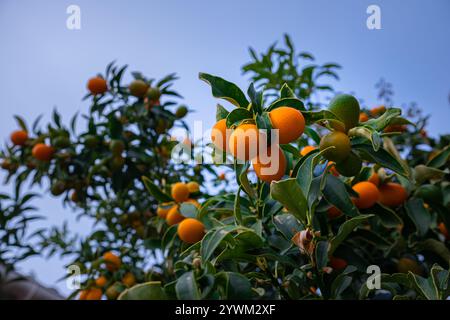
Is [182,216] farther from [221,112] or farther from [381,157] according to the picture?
[381,157]

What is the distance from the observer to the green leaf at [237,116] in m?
0.60

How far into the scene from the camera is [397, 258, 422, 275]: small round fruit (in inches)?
37.4

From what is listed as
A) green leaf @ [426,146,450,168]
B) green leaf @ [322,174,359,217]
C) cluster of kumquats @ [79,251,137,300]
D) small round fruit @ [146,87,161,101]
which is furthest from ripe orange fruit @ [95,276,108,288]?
green leaf @ [426,146,450,168]

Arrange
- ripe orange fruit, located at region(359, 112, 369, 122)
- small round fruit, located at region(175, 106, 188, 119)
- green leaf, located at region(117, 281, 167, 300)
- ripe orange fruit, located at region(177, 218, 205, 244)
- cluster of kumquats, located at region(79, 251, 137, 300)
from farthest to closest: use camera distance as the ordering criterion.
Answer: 1. small round fruit, located at region(175, 106, 188, 119)
2. cluster of kumquats, located at region(79, 251, 137, 300)
3. ripe orange fruit, located at region(359, 112, 369, 122)
4. ripe orange fruit, located at region(177, 218, 205, 244)
5. green leaf, located at region(117, 281, 167, 300)

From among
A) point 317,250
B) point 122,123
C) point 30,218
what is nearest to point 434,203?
point 317,250

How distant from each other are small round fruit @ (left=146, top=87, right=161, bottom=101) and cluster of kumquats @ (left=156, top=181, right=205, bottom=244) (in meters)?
0.50

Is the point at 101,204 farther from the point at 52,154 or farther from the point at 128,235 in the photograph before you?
the point at 52,154

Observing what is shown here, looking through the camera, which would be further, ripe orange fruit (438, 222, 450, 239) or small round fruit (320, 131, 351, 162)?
ripe orange fruit (438, 222, 450, 239)

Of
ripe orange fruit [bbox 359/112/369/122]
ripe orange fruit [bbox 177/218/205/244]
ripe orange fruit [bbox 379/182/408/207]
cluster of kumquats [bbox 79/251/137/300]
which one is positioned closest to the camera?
ripe orange fruit [bbox 177/218/205/244]

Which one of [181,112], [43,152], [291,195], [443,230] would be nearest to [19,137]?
[43,152]

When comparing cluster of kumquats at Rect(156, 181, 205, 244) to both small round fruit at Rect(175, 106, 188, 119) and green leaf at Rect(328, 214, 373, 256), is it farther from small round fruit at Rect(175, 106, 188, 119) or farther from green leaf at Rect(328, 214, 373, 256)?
small round fruit at Rect(175, 106, 188, 119)

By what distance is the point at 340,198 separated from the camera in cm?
67

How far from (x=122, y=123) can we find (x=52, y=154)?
0.27m

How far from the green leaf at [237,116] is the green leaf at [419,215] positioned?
0.50 meters
